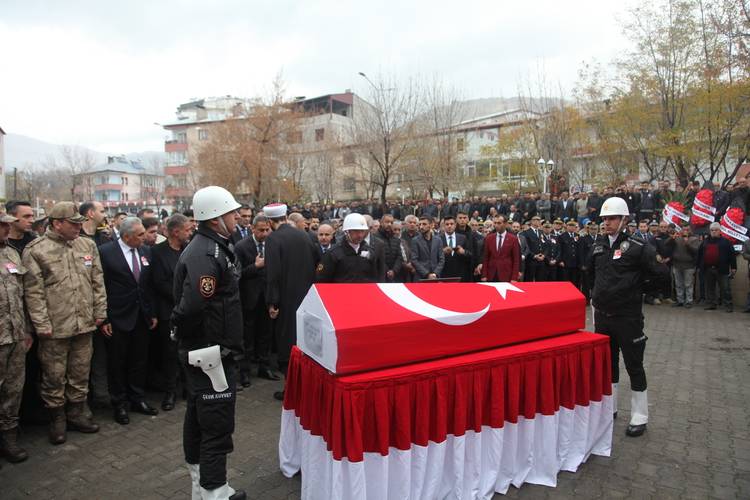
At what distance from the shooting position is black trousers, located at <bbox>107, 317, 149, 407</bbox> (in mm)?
4957

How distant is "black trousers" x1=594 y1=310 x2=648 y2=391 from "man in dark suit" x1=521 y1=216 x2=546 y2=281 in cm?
694

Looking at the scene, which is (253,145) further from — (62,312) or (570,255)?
(62,312)

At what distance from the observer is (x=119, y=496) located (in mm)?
3475

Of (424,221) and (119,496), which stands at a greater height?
(424,221)

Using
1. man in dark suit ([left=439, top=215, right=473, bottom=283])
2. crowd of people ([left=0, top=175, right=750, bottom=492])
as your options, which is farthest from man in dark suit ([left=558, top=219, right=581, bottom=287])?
crowd of people ([left=0, top=175, right=750, bottom=492])

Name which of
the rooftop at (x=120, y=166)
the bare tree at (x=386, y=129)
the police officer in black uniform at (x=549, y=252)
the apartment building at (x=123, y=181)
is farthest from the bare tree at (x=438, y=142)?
the rooftop at (x=120, y=166)

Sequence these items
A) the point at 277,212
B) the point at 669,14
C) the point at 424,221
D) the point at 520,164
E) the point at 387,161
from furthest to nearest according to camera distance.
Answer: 1. the point at 520,164
2. the point at 387,161
3. the point at 669,14
4. the point at 424,221
5. the point at 277,212

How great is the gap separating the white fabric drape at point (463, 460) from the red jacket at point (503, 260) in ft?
16.9

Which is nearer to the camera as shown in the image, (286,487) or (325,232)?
(286,487)

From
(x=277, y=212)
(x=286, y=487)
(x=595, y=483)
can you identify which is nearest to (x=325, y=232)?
(x=277, y=212)

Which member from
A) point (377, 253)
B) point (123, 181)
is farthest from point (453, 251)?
point (123, 181)

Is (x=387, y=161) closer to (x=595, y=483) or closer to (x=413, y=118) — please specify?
(x=413, y=118)

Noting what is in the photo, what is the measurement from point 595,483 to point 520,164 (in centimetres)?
3348

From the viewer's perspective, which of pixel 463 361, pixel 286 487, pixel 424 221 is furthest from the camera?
pixel 424 221
